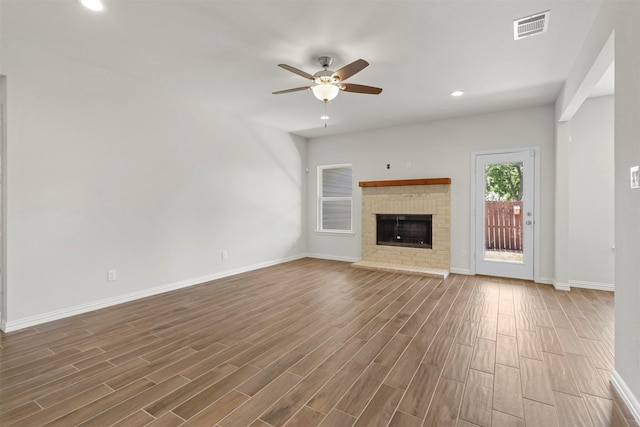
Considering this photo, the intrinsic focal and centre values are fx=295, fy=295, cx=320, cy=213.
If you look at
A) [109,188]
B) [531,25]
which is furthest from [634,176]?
[109,188]

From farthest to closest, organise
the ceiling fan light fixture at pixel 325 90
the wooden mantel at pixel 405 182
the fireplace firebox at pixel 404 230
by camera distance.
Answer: the fireplace firebox at pixel 404 230 < the wooden mantel at pixel 405 182 < the ceiling fan light fixture at pixel 325 90

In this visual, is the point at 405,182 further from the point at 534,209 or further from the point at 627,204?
the point at 627,204

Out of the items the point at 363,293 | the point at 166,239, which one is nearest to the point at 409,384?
the point at 363,293

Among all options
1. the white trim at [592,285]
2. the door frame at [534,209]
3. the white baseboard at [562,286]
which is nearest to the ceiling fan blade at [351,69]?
the door frame at [534,209]

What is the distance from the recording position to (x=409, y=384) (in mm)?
1925

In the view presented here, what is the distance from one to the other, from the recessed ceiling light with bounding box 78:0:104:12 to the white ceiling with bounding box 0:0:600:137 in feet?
0.22

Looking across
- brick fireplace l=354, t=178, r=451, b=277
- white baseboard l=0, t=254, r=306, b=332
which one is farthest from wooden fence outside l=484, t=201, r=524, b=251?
white baseboard l=0, t=254, r=306, b=332

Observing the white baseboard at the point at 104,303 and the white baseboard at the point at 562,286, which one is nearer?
the white baseboard at the point at 104,303

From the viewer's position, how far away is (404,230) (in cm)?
574

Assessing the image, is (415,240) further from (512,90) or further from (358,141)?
(512,90)

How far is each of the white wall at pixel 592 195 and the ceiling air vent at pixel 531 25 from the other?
2.45 meters

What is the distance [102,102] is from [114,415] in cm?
325

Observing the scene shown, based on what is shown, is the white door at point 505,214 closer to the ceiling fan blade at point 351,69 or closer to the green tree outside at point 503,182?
the green tree outside at point 503,182

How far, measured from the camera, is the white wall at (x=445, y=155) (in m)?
4.50
